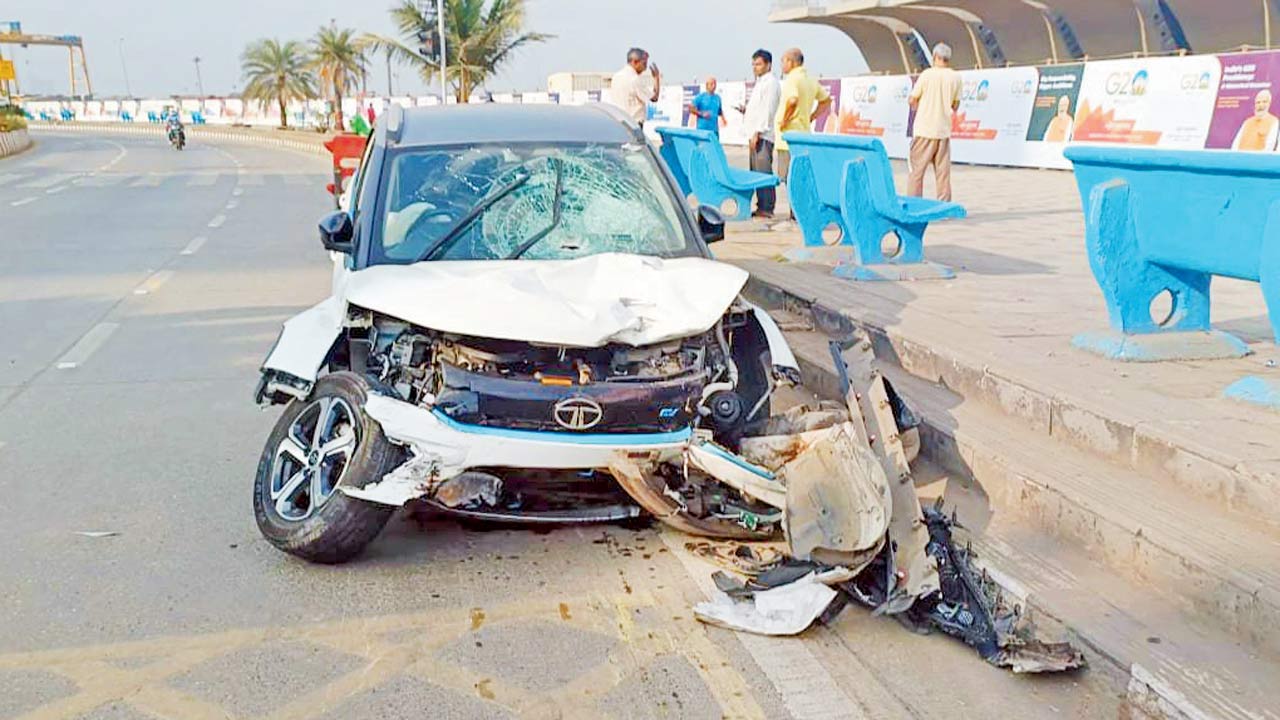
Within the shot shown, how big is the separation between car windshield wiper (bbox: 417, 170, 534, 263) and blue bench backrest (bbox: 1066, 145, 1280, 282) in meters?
2.91

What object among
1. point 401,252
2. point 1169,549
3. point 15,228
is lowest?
point 15,228

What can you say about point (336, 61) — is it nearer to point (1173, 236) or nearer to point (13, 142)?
point (13, 142)

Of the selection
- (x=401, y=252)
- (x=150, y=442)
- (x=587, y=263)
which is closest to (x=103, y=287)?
(x=150, y=442)

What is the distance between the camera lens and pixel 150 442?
5684 mm

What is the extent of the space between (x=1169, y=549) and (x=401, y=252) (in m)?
3.32

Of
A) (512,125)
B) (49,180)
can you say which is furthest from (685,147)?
(49,180)

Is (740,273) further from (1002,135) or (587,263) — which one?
(1002,135)

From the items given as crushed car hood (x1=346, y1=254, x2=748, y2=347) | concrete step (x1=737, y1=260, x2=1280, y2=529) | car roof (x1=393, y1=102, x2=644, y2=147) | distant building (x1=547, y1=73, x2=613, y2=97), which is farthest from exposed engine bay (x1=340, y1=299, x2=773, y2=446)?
distant building (x1=547, y1=73, x2=613, y2=97)

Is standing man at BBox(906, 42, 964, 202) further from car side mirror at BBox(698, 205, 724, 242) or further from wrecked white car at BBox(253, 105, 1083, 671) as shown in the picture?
wrecked white car at BBox(253, 105, 1083, 671)

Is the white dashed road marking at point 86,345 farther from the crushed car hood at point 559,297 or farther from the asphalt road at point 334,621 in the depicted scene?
the crushed car hood at point 559,297

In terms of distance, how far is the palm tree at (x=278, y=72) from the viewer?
65.6 metres

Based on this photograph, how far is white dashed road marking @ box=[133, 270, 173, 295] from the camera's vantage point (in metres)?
10.1

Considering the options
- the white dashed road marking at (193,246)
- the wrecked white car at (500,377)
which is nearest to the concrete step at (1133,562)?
the wrecked white car at (500,377)

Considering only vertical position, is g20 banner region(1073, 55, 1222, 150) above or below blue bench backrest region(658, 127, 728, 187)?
above
